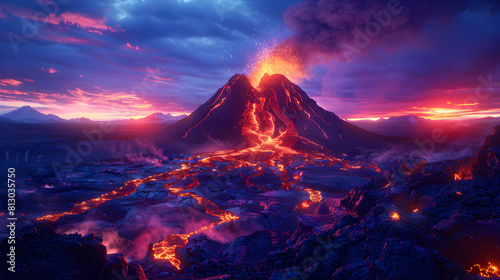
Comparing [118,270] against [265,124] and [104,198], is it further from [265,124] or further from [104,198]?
[265,124]

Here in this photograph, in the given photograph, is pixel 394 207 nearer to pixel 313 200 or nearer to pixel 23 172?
pixel 313 200

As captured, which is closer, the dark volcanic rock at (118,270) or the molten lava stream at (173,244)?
the dark volcanic rock at (118,270)

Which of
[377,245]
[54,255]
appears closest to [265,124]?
[377,245]

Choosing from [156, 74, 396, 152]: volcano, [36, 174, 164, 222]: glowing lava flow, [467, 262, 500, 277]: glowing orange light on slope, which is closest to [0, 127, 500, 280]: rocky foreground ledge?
[467, 262, 500, 277]: glowing orange light on slope

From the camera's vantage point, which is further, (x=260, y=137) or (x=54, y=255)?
(x=260, y=137)

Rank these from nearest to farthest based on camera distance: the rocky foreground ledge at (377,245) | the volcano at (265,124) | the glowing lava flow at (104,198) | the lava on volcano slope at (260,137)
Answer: the rocky foreground ledge at (377,245) → the glowing lava flow at (104,198) → the lava on volcano slope at (260,137) → the volcano at (265,124)

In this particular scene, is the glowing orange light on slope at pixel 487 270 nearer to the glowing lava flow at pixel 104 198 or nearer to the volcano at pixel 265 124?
the glowing lava flow at pixel 104 198

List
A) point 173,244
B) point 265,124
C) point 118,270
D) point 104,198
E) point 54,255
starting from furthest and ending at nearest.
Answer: point 265,124 → point 104,198 → point 173,244 → point 118,270 → point 54,255

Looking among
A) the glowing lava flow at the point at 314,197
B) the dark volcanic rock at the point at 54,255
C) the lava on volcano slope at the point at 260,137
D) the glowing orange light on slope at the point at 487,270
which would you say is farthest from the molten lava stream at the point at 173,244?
the glowing orange light on slope at the point at 487,270
